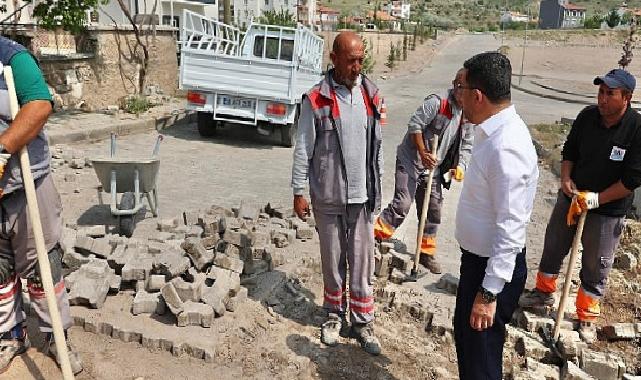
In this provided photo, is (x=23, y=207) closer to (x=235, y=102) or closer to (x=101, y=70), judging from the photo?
(x=235, y=102)

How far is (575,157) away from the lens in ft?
12.8

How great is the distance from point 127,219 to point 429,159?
3007 millimetres

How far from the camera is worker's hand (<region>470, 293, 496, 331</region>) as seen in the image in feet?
7.58

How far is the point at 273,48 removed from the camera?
1095cm

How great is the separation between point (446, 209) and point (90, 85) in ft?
29.6

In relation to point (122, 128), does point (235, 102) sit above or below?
above

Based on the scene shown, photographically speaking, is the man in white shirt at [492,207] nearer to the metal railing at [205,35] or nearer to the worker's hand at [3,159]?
the worker's hand at [3,159]

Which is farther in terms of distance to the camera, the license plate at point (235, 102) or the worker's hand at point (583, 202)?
the license plate at point (235, 102)

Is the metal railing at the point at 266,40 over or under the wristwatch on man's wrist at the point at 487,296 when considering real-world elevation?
over

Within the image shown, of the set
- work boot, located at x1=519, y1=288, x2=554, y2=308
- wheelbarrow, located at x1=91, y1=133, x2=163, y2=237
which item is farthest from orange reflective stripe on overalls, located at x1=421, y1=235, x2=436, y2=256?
wheelbarrow, located at x1=91, y1=133, x2=163, y2=237

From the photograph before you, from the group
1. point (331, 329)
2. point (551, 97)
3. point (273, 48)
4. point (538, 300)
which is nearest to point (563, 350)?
point (538, 300)

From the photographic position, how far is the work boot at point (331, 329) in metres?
3.58

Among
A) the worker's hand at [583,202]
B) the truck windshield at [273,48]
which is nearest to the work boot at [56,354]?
the worker's hand at [583,202]

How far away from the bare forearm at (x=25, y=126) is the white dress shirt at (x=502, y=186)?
201cm
